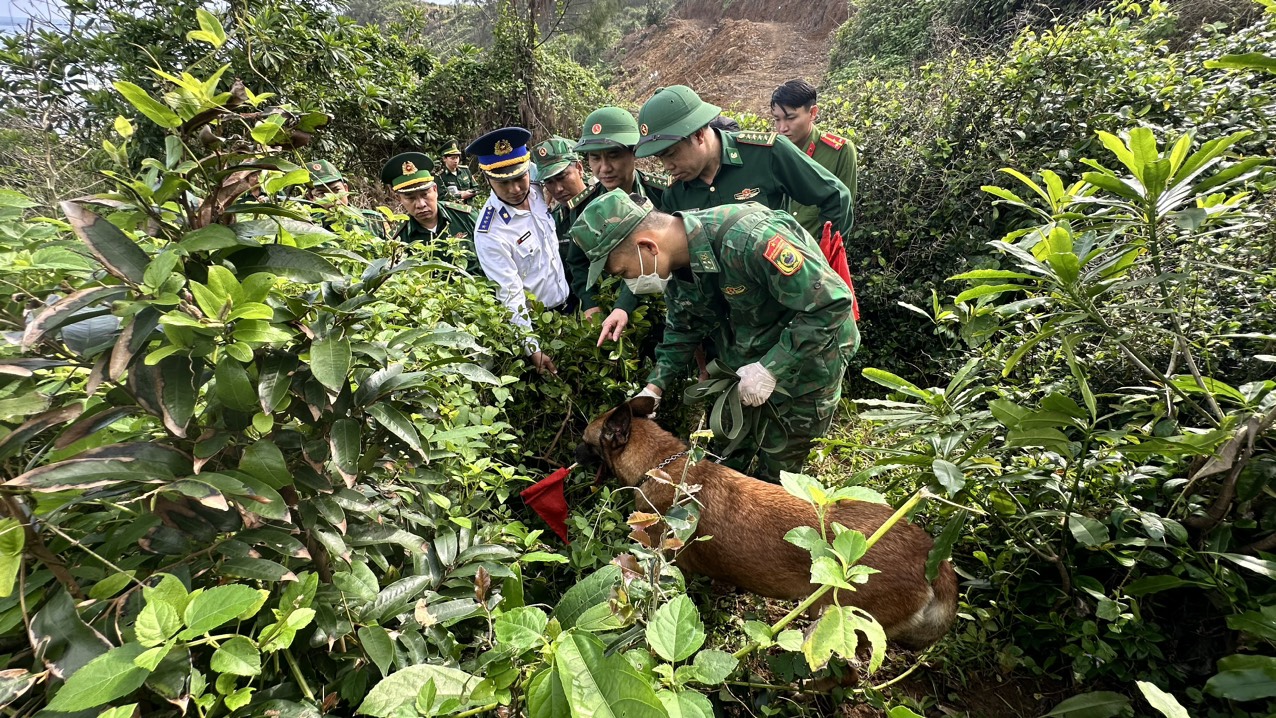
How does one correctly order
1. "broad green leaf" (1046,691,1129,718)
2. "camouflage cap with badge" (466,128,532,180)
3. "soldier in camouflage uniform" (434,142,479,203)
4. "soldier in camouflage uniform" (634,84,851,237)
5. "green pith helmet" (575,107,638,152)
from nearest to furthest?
"broad green leaf" (1046,691,1129,718) < "soldier in camouflage uniform" (634,84,851,237) < "green pith helmet" (575,107,638,152) < "camouflage cap with badge" (466,128,532,180) < "soldier in camouflage uniform" (434,142,479,203)

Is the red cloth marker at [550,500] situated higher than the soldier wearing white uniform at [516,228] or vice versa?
the soldier wearing white uniform at [516,228]

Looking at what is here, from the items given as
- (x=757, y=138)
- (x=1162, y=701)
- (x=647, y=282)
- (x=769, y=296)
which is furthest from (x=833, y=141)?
(x=1162, y=701)

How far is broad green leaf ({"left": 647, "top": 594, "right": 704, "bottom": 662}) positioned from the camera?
0.91 metres

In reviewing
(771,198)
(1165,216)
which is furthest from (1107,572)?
(771,198)

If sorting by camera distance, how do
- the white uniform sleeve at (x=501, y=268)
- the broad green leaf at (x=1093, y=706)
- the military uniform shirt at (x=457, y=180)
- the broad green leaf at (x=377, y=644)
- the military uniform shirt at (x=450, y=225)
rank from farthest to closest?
the military uniform shirt at (x=457, y=180)
the military uniform shirt at (x=450, y=225)
the white uniform sleeve at (x=501, y=268)
the broad green leaf at (x=1093, y=706)
the broad green leaf at (x=377, y=644)

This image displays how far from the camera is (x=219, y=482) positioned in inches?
36.2

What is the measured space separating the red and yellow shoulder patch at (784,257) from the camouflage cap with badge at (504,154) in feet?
8.16

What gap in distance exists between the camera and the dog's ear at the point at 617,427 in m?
2.75

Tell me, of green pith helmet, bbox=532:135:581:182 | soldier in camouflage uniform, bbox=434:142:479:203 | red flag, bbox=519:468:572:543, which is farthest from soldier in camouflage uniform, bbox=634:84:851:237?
soldier in camouflage uniform, bbox=434:142:479:203

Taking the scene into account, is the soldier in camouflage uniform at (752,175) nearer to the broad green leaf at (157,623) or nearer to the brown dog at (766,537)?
the brown dog at (766,537)

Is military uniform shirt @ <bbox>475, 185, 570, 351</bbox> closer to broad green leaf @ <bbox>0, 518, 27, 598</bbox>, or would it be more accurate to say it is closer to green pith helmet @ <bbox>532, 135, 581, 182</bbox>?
green pith helmet @ <bbox>532, 135, 581, 182</bbox>

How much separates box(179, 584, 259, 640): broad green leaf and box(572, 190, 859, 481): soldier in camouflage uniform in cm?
196

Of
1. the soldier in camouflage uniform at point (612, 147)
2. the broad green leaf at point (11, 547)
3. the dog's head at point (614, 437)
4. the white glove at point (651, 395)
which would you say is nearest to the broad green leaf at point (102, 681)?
the broad green leaf at point (11, 547)

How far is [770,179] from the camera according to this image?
414 centimetres
